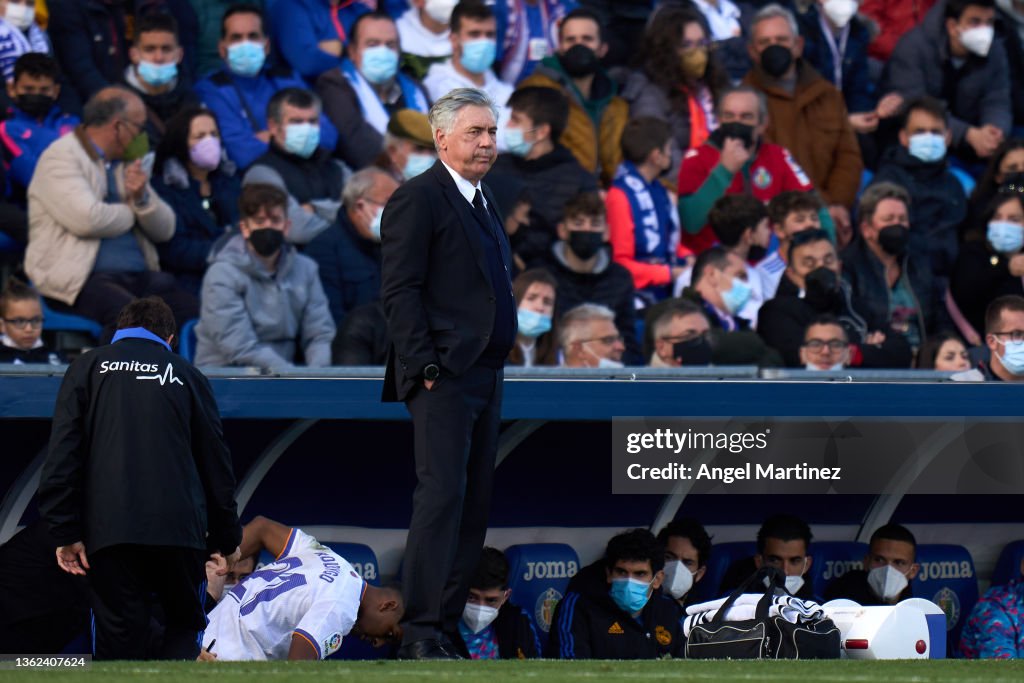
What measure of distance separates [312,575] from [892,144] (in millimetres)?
6264

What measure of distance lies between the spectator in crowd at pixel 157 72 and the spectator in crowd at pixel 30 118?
0.55 meters

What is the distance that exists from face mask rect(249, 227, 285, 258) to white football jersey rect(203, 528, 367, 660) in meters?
2.23

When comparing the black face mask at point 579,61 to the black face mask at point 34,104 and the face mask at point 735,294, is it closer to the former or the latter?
the face mask at point 735,294

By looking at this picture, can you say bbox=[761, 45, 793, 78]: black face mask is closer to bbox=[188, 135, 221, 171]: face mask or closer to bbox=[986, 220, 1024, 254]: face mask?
bbox=[986, 220, 1024, 254]: face mask

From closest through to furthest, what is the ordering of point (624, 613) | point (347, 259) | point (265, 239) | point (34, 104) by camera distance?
1. point (624, 613)
2. point (265, 239)
3. point (34, 104)
4. point (347, 259)

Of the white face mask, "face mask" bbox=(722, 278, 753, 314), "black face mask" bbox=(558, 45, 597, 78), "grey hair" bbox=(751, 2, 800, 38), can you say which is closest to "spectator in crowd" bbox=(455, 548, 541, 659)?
the white face mask

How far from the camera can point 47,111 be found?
9.35 m

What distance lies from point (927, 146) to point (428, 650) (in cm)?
661

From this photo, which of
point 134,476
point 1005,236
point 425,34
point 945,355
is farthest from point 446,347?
point 1005,236

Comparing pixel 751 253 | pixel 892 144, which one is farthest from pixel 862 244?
pixel 892 144

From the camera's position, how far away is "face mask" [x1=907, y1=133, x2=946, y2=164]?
11.2 meters

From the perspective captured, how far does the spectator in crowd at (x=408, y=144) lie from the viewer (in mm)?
9539

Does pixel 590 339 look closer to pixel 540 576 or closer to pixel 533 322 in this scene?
pixel 533 322

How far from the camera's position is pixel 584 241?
9.53 m
